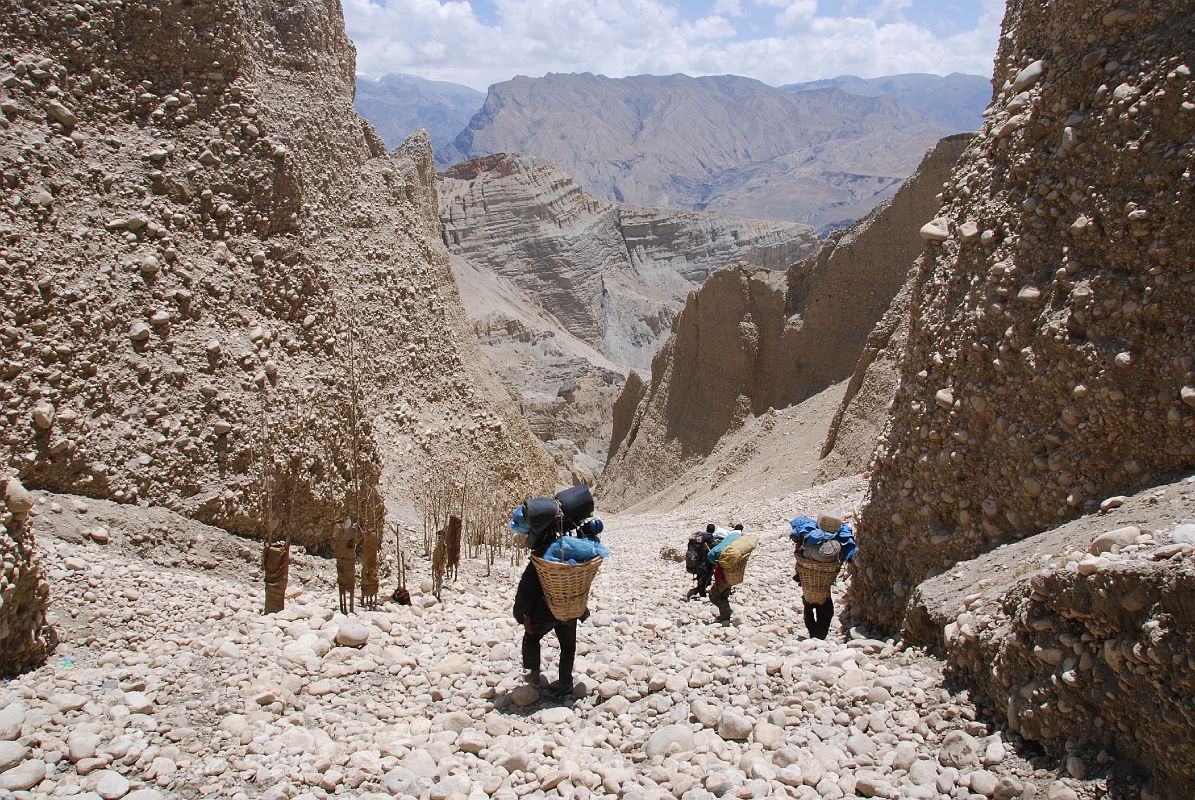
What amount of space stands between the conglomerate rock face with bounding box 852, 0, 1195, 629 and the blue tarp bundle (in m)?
0.14

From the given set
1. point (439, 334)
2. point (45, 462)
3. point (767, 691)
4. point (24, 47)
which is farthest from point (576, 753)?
point (439, 334)

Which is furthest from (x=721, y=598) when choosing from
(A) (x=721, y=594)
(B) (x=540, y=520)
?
(B) (x=540, y=520)

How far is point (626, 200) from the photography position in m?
162

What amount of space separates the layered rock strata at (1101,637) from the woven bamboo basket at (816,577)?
134 cm

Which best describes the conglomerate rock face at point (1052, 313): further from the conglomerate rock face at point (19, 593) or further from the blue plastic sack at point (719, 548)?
the conglomerate rock face at point (19, 593)

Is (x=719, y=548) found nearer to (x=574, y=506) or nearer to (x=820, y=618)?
(x=820, y=618)

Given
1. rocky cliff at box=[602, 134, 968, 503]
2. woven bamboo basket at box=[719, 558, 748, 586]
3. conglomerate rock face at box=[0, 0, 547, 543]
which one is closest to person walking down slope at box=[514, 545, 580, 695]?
woven bamboo basket at box=[719, 558, 748, 586]

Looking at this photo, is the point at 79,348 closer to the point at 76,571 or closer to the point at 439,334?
the point at 76,571

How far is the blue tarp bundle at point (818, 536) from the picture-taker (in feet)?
19.4

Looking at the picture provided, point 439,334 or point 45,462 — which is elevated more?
point 439,334

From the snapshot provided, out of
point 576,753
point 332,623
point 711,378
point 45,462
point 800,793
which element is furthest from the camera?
point 711,378

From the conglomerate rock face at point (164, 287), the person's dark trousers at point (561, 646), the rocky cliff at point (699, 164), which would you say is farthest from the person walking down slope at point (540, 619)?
the rocky cliff at point (699, 164)

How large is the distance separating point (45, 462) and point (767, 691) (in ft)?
17.5

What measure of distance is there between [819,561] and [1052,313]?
2.07m
